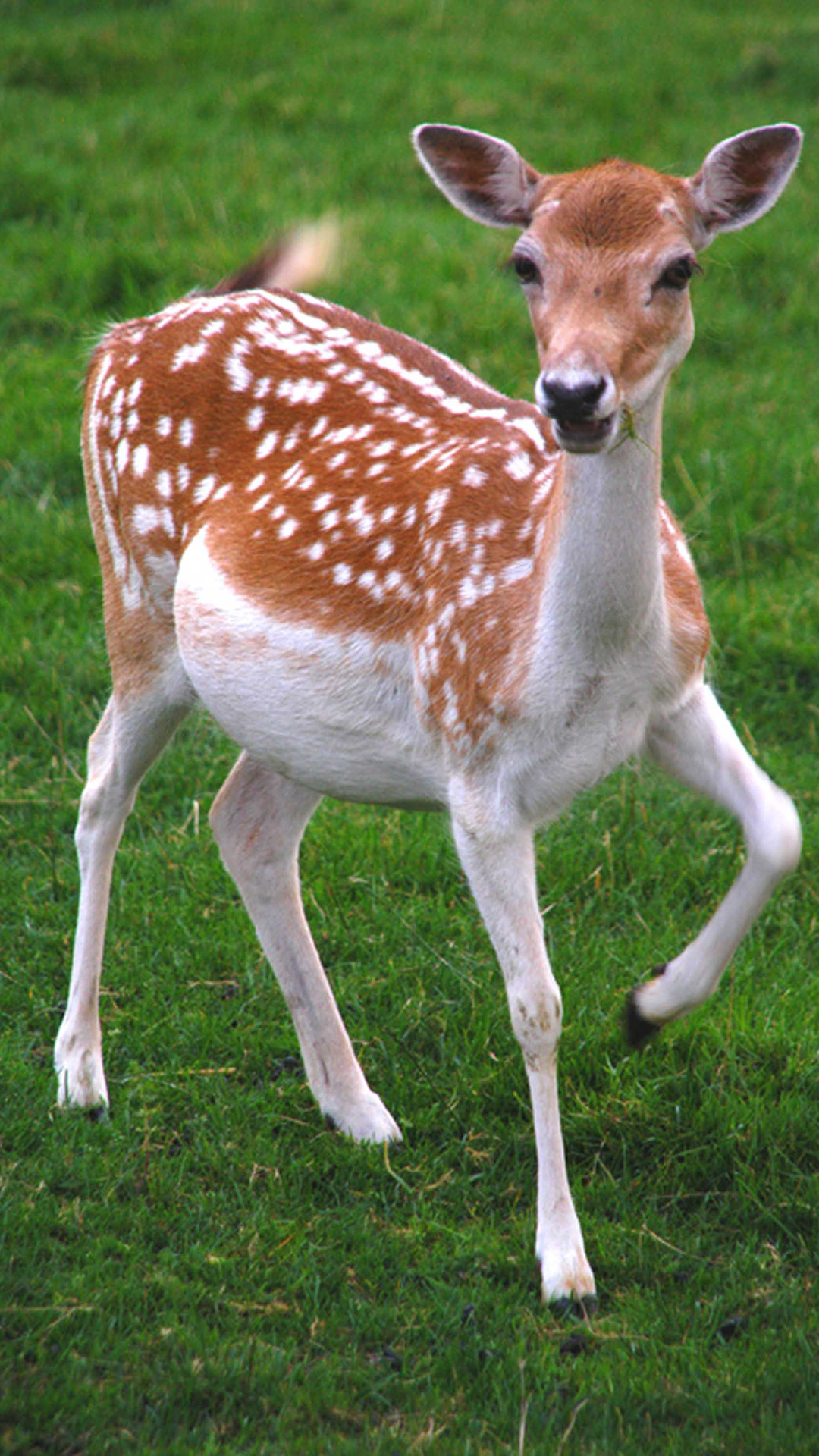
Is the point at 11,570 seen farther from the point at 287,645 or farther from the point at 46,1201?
the point at 46,1201

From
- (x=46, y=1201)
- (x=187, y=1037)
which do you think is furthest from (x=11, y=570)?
(x=46, y=1201)

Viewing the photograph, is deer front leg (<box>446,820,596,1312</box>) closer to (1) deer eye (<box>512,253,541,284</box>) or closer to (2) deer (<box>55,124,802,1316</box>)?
(2) deer (<box>55,124,802,1316</box>)

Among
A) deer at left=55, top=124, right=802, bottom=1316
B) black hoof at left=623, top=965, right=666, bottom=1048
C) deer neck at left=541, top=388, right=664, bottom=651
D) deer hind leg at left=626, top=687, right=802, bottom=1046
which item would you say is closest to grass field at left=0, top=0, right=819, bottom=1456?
deer at left=55, top=124, right=802, bottom=1316

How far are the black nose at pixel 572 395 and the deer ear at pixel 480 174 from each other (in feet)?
2.34

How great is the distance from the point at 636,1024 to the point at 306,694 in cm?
103

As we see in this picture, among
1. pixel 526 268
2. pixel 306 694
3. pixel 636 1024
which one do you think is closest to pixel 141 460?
pixel 306 694

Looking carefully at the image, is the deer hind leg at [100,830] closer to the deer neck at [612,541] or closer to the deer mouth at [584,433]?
the deer neck at [612,541]

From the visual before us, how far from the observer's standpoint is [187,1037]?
4344mm

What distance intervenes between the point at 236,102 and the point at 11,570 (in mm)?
4768

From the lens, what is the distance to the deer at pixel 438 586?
10.6 feet

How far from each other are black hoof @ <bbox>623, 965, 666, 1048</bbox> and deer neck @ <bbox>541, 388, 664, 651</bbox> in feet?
2.64

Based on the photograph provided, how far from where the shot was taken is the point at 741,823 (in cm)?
357

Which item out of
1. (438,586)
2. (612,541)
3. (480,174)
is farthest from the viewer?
(438,586)

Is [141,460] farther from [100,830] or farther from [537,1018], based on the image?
[537,1018]
